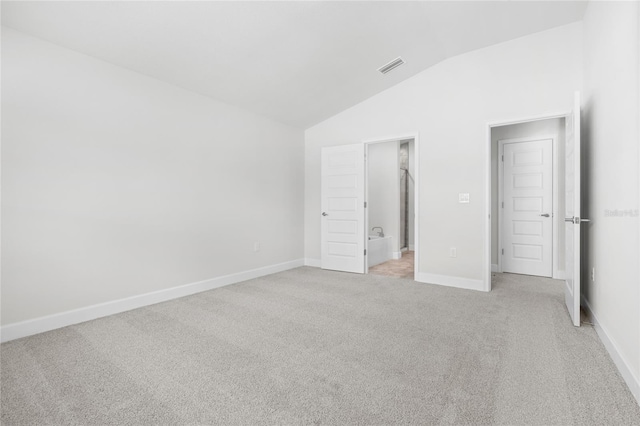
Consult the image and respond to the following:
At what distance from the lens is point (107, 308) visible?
9.50 feet

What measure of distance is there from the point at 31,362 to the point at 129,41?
A: 2.55 metres

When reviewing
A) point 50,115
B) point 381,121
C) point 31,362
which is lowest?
point 31,362

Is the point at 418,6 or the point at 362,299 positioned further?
the point at 362,299

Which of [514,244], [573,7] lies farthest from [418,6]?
[514,244]

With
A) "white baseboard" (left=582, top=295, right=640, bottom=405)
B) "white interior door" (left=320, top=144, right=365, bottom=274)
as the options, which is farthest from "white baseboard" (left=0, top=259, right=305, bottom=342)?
"white baseboard" (left=582, top=295, right=640, bottom=405)

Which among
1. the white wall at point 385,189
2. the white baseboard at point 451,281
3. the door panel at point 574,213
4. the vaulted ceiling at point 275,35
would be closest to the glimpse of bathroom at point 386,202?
the white wall at point 385,189

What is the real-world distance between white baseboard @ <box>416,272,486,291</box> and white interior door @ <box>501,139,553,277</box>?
138cm

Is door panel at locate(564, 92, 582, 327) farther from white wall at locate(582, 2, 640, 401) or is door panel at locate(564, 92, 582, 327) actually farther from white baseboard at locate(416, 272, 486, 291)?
white baseboard at locate(416, 272, 486, 291)

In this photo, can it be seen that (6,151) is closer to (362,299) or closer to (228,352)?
(228,352)

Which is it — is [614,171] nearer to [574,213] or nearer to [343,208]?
[574,213]

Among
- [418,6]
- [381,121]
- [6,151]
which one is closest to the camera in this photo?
[6,151]

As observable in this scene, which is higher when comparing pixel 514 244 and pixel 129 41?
pixel 129 41

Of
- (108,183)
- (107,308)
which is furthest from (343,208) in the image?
(107,308)

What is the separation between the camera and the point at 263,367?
193cm
